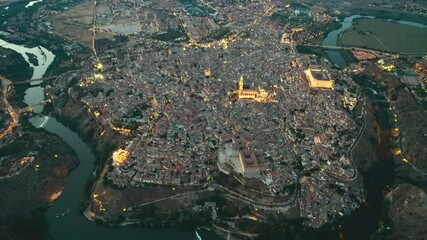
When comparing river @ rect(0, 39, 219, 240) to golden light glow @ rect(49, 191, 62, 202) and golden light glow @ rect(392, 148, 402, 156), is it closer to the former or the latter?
golden light glow @ rect(49, 191, 62, 202)

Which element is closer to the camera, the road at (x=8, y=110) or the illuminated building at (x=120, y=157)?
the illuminated building at (x=120, y=157)

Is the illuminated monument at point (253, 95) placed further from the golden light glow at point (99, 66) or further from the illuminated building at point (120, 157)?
the golden light glow at point (99, 66)

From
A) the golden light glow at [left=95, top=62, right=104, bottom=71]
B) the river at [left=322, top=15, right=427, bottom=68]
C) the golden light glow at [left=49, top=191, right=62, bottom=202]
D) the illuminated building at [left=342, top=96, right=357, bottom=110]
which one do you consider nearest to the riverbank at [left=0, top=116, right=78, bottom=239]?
the golden light glow at [left=49, top=191, right=62, bottom=202]

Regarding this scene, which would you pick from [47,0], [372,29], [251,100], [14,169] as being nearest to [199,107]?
[251,100]

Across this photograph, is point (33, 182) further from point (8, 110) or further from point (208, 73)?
point (208, 73)

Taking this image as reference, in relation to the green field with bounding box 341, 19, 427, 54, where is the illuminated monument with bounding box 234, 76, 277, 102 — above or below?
above

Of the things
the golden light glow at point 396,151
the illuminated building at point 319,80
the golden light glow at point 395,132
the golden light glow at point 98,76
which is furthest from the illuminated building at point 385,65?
the golden light glow at point 98,76

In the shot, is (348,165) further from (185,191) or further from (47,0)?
(47,0)
